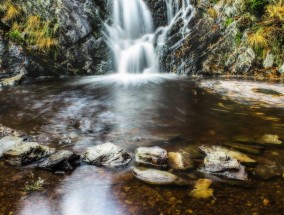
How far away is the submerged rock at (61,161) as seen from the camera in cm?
366

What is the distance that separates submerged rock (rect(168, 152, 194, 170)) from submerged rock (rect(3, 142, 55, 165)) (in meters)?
1.65

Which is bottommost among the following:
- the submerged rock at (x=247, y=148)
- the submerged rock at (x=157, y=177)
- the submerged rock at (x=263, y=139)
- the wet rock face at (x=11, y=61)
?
the submerged rock at (x=157, y=177)

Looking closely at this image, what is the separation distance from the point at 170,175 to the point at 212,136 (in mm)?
1736

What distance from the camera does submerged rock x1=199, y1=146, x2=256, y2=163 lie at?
12.5 feet

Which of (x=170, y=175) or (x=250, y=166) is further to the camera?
(x=250, y=166)

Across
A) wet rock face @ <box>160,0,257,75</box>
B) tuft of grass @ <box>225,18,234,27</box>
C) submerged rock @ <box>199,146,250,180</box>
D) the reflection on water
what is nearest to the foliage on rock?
the reflection on water

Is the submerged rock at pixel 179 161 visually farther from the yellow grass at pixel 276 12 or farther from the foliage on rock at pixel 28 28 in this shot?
the foliage on rock at pixel 28 28

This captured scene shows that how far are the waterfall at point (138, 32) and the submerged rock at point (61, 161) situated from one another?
9922 millimetres

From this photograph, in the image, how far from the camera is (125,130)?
17.6ft

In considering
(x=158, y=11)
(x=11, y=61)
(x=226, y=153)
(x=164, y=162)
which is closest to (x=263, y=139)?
(x=226, y=153)

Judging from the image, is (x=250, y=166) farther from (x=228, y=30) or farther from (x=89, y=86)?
(x=228, y=30)

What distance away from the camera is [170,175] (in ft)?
11.2

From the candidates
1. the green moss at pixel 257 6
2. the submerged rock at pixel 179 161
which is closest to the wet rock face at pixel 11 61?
the submerged rock at pixel 179 161

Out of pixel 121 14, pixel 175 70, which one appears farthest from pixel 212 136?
pixel 121 14
